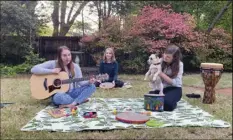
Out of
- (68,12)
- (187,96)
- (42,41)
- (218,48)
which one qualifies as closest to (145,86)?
(187,96)

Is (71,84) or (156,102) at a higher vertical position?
(71,84)

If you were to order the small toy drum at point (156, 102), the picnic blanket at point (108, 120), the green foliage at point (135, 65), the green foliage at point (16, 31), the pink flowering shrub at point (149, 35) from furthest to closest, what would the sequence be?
the green foliage at point (16, 31), the green foliage at point (135, 65), the pink flowering shrub at point (149, 35), the small toy drum at point (156, 102), the picnic blanket at point (108, 120)

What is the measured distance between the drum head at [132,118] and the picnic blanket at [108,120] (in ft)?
0.21

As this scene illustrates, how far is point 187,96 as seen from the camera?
5.97 meters

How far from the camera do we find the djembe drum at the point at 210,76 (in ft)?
17.4

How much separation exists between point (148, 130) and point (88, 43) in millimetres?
7262

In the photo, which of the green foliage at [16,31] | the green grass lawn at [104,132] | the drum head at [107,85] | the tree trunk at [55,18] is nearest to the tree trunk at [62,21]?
the tree trunk at [55,18]

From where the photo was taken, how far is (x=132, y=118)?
396 centimetres

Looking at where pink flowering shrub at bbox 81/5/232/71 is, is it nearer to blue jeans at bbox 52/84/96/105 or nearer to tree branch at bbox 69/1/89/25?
tree branch at bbox 69/1/89/25

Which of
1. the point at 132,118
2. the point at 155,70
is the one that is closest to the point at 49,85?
the point at 132,118

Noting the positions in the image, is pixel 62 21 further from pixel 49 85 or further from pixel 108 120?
pixel 108 120

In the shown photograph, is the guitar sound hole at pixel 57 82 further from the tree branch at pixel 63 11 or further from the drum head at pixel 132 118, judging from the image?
the tree branch at pixel 63 11

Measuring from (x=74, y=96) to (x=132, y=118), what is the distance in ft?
4.44

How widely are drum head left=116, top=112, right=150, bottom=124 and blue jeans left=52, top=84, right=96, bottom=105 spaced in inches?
39.5
